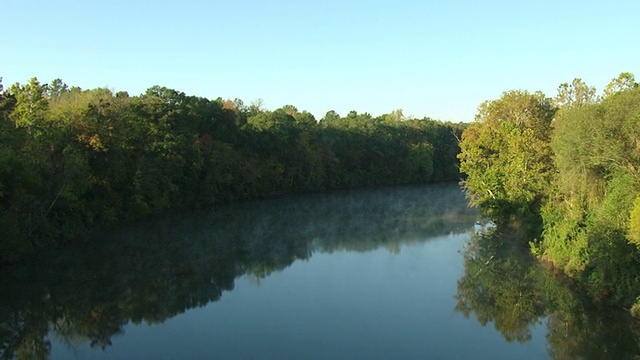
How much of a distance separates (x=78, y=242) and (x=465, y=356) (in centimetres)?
2397

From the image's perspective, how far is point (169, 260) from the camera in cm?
2761

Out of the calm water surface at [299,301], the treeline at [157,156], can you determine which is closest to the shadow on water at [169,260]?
the calm water surface at [299,301]

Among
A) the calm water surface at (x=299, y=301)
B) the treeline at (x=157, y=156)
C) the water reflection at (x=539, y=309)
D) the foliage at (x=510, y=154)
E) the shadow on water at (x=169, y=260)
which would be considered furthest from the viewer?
the foliage at (x=510, y=154)

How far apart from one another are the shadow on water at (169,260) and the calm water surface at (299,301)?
0.09m

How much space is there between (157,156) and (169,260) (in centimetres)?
1909

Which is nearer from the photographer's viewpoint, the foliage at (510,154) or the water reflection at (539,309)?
the water reflection at (539,309)

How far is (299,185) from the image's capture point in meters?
67.4

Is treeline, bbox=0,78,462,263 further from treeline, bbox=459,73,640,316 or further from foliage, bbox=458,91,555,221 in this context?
treeline, bbox=459,73,640,316

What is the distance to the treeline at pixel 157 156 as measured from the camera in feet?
89.4

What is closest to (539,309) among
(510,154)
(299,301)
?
(299,301)

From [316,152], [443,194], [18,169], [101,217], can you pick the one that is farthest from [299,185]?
[18,169]

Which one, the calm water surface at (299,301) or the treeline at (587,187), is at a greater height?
the treeline at (587,187)

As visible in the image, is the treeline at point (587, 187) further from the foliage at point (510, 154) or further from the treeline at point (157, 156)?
the treeline at point (157, 156)

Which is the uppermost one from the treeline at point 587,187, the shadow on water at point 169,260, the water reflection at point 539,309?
the treeline at point 587,187
